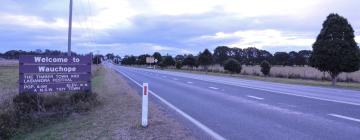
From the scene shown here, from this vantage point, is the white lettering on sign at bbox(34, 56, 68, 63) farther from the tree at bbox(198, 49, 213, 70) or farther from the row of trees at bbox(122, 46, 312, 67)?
the row of trees at bbox(122, 46, 312, 67)

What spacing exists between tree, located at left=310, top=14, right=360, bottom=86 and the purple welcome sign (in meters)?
22.0

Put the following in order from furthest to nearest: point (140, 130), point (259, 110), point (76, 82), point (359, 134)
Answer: point (76, 82)
point (259, 110)
point (140, 130)
point (359, 134)

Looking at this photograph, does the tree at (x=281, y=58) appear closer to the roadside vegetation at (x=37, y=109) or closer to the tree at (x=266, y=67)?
the tree at (x=266, y=67)

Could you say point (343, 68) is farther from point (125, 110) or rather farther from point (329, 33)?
point (125, 110)

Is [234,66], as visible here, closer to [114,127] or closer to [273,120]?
[273,120]

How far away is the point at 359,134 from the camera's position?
827cm

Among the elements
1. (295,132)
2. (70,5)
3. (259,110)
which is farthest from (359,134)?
(70,5)

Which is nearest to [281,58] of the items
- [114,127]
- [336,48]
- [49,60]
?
[336,48]

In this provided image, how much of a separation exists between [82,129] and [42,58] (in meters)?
4.14

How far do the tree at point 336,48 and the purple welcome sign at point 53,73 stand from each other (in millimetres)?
22014

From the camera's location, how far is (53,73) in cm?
1320

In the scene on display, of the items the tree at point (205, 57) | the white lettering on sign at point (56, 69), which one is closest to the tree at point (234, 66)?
the tree at point (205, 57)

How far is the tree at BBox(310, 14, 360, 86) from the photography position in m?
30.3

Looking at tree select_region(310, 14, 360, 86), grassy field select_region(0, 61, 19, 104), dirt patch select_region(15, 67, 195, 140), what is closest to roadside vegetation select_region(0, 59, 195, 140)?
dirt patch select_region(15, 67, 195, 140)
